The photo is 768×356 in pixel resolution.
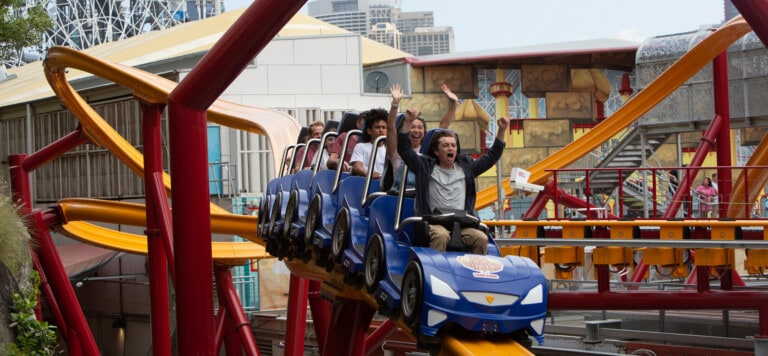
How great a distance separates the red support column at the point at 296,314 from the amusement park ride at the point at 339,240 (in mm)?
27

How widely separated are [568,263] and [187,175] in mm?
7581

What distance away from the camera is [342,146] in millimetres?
11805

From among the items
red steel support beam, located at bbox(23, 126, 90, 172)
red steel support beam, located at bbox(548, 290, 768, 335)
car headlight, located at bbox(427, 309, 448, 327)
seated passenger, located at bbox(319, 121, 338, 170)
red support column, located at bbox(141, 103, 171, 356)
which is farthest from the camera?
red steel support beam, located at bbox(23, 126, 90, 172)

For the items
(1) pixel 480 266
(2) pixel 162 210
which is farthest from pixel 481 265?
(2) pixel 162 210

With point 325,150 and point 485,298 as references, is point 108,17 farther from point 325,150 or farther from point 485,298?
point 485,298

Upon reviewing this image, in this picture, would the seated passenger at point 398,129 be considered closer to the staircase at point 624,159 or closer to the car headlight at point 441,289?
the car headlight at point 441,289

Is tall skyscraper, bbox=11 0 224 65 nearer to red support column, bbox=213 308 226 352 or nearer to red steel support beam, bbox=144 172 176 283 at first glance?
red support column, bbox=213 308 226 352

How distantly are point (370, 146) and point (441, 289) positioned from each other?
333 centimetres

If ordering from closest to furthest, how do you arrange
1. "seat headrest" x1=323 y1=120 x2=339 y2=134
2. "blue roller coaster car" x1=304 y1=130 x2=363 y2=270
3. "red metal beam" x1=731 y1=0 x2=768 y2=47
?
"red metal beam" x1=731 y1=0 x2=768 y2=47 → "blue roller coaster car" x1=304 y1=130 x2=363 y2=270 → "seat headrest" x1=323 y1=120 x2=339 y2=134

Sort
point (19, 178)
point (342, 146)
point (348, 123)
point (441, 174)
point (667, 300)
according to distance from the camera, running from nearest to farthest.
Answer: point (441, 174) → point (342, 146) → point (348, 123) → point (667, 300) → point (19, 178)

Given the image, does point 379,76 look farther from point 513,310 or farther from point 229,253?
point 513,310

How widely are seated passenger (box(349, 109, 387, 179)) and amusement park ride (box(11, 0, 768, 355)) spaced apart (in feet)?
1.06

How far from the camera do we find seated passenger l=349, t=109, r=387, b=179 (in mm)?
10906

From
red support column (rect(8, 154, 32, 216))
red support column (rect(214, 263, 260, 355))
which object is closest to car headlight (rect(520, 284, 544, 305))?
red support column (rect(214, 263, 260, 355))
